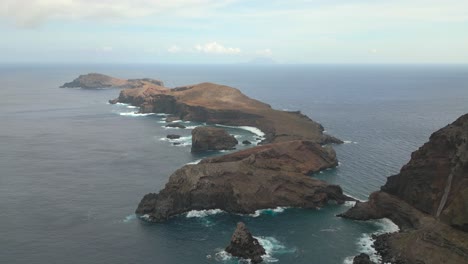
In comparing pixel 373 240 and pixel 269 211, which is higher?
pixel 373 240

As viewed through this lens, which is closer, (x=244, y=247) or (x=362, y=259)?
(x=362, y=259)

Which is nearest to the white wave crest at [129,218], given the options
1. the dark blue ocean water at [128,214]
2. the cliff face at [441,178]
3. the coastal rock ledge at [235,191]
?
the dark blue ocean water at [128,214]

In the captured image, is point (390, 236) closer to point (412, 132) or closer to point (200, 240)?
point (200, 240)

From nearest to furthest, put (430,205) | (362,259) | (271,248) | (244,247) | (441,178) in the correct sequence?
(362,259), (244,247), (271,248), (430,205), (441,178)

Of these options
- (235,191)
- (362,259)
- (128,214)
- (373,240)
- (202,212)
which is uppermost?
(235,191)

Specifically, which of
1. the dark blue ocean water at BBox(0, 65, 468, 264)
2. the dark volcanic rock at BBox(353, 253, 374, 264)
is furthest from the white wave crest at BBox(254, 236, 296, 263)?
the dark volcanic rock at BBox(353, 253, 374, 264)

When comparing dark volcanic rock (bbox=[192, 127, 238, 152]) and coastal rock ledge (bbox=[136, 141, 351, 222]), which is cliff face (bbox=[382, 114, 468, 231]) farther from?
dark volcanic rock (bbox=[192, 127, 238, 152])

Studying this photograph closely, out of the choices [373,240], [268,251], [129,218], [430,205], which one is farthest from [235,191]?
[430,205]

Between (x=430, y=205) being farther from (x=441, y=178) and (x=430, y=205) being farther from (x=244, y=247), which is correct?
(x=244, y=247)
